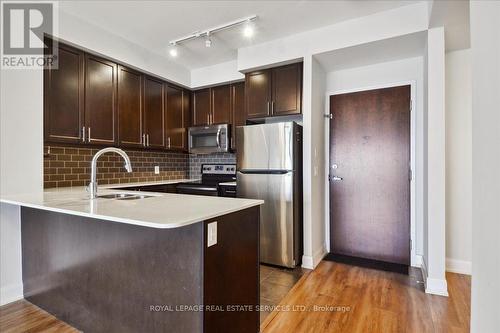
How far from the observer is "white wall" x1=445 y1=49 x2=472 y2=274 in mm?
2703

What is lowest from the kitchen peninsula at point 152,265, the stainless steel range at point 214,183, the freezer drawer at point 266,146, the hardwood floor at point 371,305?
the hardwood floor at point 371,305

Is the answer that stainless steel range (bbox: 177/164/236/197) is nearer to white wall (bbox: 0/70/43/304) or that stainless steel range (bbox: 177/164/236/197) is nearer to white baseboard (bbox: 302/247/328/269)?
white baseboard (bbox: 302/247/328/269)

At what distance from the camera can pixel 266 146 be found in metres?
2.97

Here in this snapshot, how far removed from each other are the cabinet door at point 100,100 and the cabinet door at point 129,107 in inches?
3.1

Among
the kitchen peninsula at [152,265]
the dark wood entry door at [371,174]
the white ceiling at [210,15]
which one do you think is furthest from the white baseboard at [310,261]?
the white ceiling at [210,15]

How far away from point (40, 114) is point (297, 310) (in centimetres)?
274

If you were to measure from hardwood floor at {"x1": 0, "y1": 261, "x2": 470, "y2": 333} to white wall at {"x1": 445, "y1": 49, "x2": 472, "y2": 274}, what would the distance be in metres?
0.28

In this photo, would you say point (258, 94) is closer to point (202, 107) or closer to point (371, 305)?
point (202, 107)

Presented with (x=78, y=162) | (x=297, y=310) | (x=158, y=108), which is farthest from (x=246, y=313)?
(x=158, y=108)

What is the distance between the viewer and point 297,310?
2027 millimetres

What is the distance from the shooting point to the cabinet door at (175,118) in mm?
3859

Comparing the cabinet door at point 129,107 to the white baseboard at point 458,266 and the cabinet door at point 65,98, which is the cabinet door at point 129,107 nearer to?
the cabinet door at point 65,98

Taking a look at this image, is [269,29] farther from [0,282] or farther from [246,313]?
[0,282]

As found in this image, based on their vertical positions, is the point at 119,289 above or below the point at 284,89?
below
